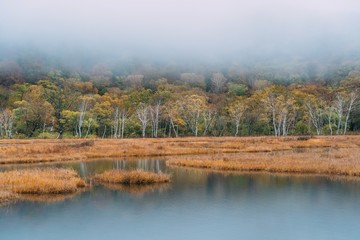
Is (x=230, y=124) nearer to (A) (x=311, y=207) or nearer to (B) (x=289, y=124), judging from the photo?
(B) (x=289, y=124)

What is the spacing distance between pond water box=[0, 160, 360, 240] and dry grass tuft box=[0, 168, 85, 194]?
1299 millimetres

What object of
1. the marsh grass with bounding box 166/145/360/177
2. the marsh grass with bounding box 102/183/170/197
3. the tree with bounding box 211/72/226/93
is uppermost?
the tree with bounding box 211/72/226/93

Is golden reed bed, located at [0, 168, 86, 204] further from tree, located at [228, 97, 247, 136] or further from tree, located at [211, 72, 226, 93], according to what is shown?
tree, located at [211, 72, 226, 93]

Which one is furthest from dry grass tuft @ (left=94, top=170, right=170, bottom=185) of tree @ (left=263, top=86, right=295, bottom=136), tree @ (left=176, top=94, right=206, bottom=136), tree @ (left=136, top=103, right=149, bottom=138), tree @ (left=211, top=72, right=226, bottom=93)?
tree @ (left=211, top=72, right=226, bottom=93)

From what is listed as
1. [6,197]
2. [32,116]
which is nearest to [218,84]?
[32,116]

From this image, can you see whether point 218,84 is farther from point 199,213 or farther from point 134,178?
point 199,213

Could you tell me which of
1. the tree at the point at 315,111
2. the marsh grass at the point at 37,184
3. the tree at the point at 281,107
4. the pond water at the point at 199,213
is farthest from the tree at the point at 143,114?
the marsh grass at the point at 37,184

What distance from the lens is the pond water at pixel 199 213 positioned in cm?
1811

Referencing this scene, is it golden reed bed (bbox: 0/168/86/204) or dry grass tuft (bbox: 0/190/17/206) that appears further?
golden reed bed (bbox: 0/168/86/204)

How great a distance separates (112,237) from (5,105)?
111501 millimetres

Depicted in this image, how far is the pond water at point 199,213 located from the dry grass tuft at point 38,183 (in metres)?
1.30

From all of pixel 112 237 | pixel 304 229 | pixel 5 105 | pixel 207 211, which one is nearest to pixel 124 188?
pixel 207 211

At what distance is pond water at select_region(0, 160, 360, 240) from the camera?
18.1 m

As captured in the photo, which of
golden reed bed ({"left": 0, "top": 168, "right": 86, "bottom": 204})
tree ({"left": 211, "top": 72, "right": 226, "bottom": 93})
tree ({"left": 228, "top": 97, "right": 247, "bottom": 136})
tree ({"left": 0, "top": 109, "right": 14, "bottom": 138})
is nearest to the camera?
golden reed bed ({"left": 0, "top": 168, "right": 86, "bottom": 204})
